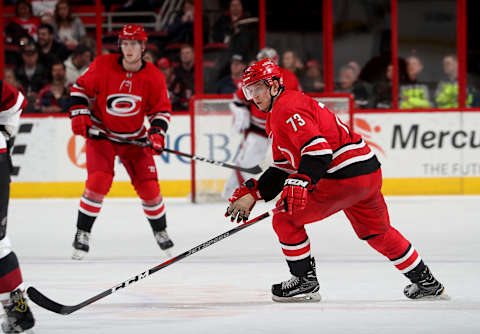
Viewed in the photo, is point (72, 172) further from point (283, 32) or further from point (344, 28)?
point (344, 28)

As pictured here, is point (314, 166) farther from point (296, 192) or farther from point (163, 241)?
point (163, 241)

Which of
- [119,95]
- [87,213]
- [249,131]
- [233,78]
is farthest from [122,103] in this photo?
[233,78]

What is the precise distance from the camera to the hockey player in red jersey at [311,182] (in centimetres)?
289

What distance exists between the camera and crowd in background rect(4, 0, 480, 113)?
7.52 metres

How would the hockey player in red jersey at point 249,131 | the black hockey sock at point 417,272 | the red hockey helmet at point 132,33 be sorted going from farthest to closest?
the hockey player in red jersey at point 249,131, the red hockey helmet at point 132,33, the black hockey sock at point 417,272

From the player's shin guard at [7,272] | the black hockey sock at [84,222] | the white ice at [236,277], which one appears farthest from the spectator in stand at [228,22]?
the player's shin guard at [7,272]

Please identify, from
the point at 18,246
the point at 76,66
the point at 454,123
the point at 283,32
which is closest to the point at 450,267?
the point at 18,246

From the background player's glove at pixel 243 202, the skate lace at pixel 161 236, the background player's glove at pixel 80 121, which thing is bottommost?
the skate lace at pixel 161 236

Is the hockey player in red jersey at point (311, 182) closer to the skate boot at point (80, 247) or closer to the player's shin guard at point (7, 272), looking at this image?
the player's shin guard at point (7, 272)

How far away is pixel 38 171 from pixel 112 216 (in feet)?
4.68

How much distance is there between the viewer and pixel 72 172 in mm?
7293

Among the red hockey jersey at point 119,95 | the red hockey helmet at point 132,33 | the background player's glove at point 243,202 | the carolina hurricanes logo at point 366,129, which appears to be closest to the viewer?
the background player's glove at point 243,202

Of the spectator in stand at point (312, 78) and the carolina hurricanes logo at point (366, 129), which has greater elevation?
the spectator in stand at point (312, 78)

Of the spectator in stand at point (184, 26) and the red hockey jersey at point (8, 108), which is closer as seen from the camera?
the red hockey jersey at point (8, 108)
